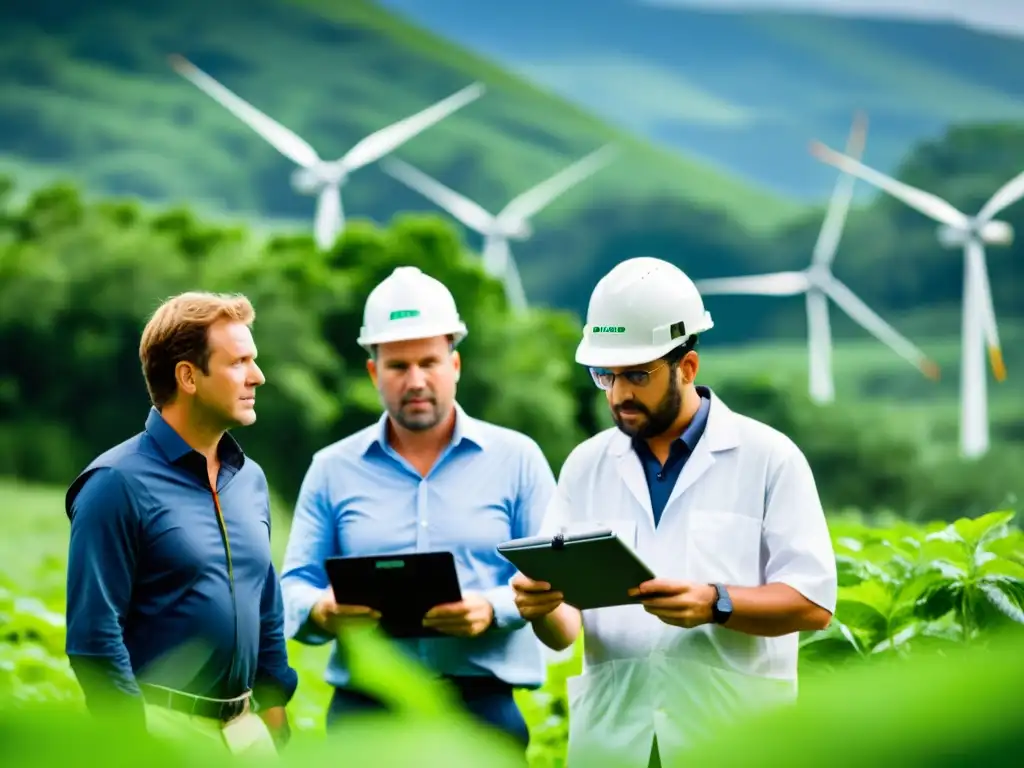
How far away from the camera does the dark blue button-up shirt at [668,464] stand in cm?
475

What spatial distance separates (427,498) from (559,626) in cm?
107

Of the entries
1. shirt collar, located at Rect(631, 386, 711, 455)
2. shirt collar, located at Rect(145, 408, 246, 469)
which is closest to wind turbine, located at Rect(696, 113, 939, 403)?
shirt collar, located at Rect(631, 386, 711, 455)

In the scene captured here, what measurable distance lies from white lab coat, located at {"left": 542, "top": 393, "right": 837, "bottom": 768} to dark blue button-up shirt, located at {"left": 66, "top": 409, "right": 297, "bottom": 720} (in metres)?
1.01

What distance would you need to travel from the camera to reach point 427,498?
5.86 metres

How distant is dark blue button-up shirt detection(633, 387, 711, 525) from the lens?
4.75 metres

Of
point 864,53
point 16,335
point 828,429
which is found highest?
point 864,53

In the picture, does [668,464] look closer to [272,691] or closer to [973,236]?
[272,691]

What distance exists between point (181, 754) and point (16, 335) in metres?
63.6

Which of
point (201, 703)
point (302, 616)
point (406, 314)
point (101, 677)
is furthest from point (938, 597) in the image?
point (101, 677)

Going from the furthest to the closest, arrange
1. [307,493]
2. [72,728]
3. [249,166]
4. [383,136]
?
[249,166] < [383,136] < [307,493] < [72,728]

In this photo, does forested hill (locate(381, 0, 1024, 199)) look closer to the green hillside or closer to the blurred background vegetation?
the blurred background vegetation

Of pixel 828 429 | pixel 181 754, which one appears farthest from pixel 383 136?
pixel 181 754

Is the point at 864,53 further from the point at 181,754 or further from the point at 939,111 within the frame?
the point at 181,754

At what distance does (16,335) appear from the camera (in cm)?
6125
